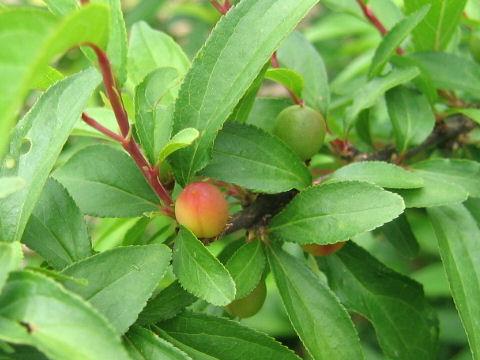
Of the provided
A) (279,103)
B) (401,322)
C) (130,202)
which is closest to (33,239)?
(130,202)

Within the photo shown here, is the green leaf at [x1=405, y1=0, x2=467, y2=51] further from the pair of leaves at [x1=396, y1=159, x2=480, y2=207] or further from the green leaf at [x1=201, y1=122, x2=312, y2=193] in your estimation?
the green leaf at [x1=201, y1=122, x2=312, y2=193]

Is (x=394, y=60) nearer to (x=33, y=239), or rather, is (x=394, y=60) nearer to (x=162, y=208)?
(x=162, y=208)

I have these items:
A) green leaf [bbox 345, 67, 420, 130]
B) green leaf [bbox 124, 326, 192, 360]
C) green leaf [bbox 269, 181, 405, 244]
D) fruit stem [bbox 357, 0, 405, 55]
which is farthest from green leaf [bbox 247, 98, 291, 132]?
green leaf [bbox 124, 326, 192, 360]

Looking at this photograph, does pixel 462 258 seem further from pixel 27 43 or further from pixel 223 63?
pixel 27 43

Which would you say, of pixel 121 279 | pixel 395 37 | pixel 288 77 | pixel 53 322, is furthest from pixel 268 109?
pixel 53 322

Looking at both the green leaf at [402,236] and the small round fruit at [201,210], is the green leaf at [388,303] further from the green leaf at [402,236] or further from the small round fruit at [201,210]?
the small round fruit at [201,210]

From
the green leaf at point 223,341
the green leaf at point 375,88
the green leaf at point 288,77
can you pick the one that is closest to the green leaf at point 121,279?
the green leaf at point 223,341

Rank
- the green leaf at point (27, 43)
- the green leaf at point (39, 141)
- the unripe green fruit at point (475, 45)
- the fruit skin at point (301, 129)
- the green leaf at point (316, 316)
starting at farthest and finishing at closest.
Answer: the unripe green fruit at point (475, 45) → the fruit skin at point (301, 129) → the green leaf at point (316, 316) → the green leaf at point (39, 141) → the green leaf at point (27, 43)
